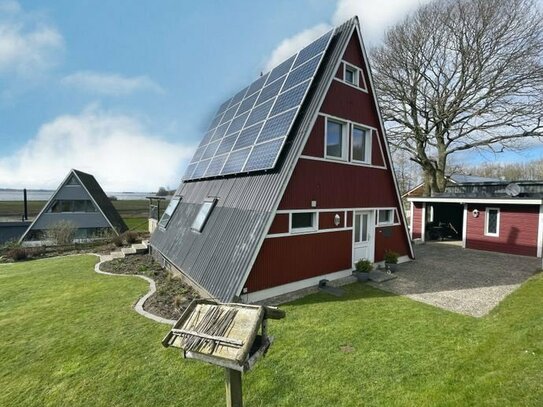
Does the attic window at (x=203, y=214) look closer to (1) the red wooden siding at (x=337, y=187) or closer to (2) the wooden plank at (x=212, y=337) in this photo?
(1) the red wooden siding at (x=337, y=187)

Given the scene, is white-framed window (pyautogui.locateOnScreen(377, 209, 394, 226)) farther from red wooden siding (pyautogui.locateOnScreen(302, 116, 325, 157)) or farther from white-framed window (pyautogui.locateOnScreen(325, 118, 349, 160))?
red wooden siding (pyautogui.locateOnScreen(302, 116, 325, 157))

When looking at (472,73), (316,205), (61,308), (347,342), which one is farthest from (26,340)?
(472,73)

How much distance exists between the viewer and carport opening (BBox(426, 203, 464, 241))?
18.5m

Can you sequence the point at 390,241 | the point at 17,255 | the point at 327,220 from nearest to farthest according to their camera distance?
the point at 327,220 → the point at 390,241 → the point at 17,255

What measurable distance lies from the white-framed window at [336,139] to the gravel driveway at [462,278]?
4.46 m

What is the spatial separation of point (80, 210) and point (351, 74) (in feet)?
80.2

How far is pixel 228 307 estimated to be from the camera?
259cm

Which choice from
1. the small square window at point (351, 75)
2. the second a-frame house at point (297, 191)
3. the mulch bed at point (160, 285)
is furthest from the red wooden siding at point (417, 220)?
the mulch bed at point (160, 285)

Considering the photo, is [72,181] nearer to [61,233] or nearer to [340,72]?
[61,233]

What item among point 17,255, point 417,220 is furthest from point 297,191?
point 17,255

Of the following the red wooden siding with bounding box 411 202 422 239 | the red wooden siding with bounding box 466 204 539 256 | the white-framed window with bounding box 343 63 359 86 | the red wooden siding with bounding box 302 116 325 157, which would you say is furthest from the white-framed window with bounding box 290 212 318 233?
the red wooden siding with bounding box 411 202 422 239

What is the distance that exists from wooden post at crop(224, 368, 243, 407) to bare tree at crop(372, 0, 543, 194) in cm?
2250

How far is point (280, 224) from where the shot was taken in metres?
7.59

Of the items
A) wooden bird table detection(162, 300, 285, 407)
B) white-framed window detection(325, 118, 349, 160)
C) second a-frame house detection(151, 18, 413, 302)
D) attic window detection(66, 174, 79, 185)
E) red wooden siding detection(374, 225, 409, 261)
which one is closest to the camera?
wooden bird table detection(162, 300, 285, 407)
